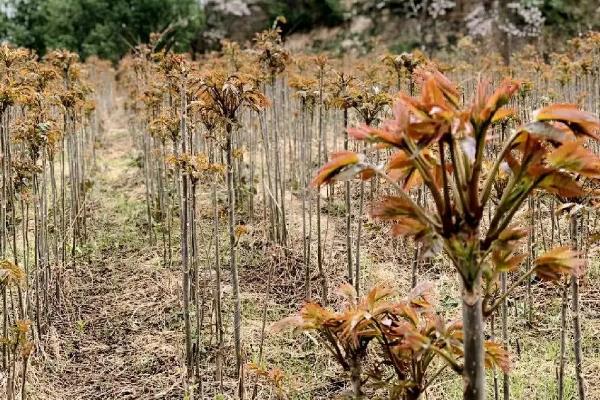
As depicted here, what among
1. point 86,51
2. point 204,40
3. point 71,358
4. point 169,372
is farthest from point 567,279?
point 204,40

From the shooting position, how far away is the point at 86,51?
13.8 metres

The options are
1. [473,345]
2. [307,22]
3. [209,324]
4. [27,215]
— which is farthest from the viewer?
[307,22]

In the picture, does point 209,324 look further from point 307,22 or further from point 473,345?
point 307,22

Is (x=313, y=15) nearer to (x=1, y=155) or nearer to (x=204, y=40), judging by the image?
(x=204, y=40)

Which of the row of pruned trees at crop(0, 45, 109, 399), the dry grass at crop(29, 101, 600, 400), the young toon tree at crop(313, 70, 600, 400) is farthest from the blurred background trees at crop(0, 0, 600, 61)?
the young toon tree at crop(313, 70, 600, 400)

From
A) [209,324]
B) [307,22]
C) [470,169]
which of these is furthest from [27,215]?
[307,22]

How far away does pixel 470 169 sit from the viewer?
1299 mm

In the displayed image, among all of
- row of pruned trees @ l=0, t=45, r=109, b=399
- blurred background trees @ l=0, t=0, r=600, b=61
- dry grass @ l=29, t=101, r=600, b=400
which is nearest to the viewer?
row of pruned trees @ l=0, t=45, r=109, b=399

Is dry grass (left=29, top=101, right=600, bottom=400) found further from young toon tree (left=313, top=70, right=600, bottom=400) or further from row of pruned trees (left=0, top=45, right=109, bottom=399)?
young toon tree (left=313, top=70, right=600, bottom=400)

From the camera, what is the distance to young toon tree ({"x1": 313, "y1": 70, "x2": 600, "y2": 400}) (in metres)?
1.23

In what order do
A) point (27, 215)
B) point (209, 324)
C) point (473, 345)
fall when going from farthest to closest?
point (27, 215), point (209, 324), point (473, 345)

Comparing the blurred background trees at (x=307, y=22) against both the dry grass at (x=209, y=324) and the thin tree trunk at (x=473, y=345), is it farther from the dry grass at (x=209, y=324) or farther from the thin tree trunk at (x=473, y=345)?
the thin tree trunk at (x=473, y=345)

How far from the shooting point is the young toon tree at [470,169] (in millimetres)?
1228

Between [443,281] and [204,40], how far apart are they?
551 inches
